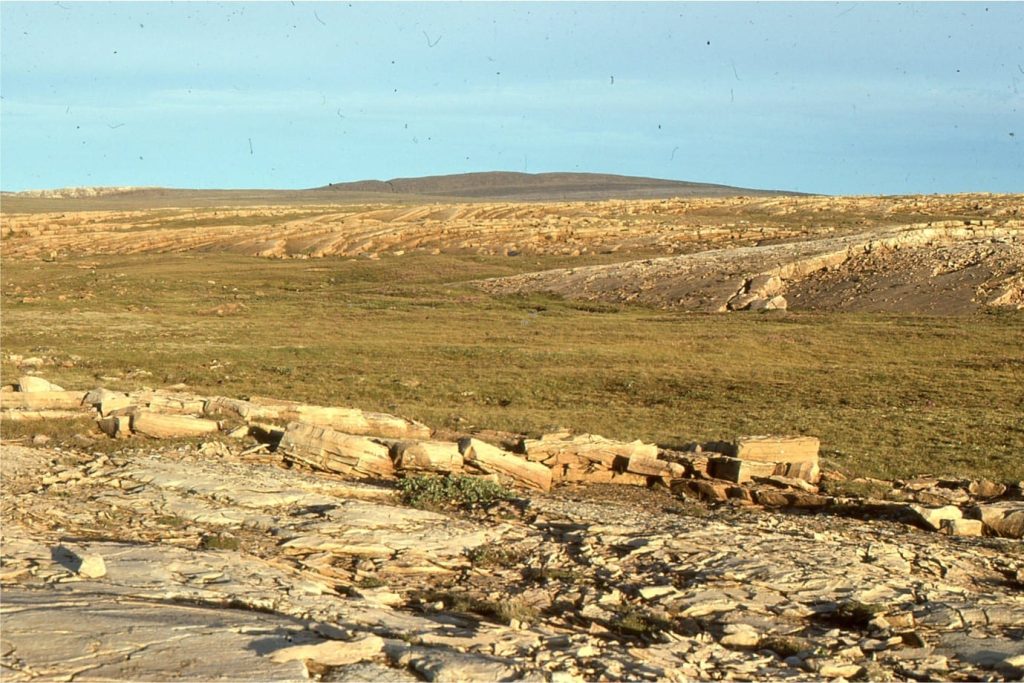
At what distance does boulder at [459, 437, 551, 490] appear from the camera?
52.7ft

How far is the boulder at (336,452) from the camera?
1590 centimetres

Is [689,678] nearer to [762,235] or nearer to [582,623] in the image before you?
[582,623]

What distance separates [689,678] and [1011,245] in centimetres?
4439

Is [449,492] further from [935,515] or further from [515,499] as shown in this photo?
[935,515]

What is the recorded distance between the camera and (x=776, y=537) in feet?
41.4

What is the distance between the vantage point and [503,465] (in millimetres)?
16109

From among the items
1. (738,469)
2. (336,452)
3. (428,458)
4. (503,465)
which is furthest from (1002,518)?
(336,452)

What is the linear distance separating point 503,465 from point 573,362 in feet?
52.0

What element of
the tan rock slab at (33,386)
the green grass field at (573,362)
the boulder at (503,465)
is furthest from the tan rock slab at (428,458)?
the tan rock slab at (33,386)

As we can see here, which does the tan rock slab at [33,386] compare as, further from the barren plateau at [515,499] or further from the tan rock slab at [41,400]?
the tan rock slab at [41,400]

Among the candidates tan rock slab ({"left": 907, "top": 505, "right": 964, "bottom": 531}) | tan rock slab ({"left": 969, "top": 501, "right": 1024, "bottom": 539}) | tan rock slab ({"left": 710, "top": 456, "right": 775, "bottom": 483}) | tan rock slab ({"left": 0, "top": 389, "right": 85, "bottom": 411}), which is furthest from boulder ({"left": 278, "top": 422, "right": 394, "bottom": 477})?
tan rock slab ({"left": 969, "top": 501, "right": 1024, "bottom": 539})

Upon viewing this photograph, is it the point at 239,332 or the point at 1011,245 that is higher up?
the point at 1011,245

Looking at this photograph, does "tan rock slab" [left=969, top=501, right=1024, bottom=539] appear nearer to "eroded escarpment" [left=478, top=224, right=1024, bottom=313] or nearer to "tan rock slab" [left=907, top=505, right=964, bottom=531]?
"tan rock slab" [left=907, top=505, right=964, bottom=531]

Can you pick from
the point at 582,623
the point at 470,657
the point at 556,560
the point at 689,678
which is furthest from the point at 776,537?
the point at 470,657
